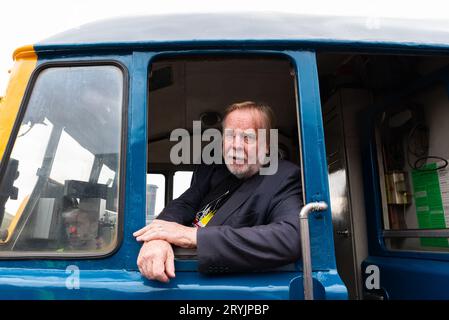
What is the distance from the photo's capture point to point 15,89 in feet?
4.80

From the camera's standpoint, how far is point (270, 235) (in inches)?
52.4

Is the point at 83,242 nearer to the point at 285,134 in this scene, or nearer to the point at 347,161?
the point at 347,161

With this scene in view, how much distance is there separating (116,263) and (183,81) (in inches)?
58.1

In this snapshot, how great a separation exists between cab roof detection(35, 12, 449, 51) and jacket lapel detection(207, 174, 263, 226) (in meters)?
0.61

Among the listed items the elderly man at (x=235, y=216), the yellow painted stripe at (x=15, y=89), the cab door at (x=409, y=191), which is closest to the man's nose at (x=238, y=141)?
the elderly man at (x=235, y=216)

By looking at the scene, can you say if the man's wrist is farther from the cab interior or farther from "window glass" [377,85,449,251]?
"window glass" [377,85,449,251]

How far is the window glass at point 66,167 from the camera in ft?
4.52

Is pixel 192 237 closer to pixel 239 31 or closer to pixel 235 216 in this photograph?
pixel 235 216

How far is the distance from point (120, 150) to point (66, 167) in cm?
23

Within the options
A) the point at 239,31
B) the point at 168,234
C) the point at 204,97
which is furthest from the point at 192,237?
the point at 204,97

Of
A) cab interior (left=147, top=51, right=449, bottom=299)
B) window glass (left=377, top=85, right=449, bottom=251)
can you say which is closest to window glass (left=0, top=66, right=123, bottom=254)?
cab interior (left=147, top=51, right=449, bottom=299)

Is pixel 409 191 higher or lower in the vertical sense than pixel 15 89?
lower

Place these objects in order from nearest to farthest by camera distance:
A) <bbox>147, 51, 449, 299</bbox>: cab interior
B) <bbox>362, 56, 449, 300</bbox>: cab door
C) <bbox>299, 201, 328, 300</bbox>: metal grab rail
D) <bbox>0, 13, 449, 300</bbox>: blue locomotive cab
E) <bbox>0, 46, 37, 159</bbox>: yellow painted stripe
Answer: <bbox>299, 201, 328, 300</bbox>: metal grab rail < <bbox>0, 13, 449, 300</bbox>: blue locomotive cab < <bbox>0, 46, 37, 159</bbox>: yellow painted stripe < <bbox>362, 56, 449, 300</bbox>: cab door < <bbox>147, 51, 449, 299</bbox>: cab interior

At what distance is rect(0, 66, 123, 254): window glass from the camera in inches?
54.2
